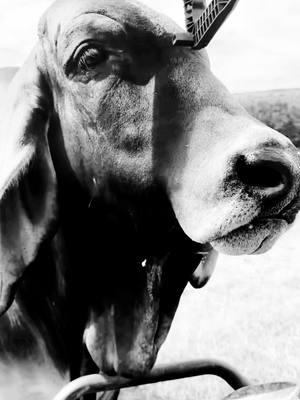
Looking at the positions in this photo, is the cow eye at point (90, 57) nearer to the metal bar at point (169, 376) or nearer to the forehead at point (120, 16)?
the forehead at point (120, 16)

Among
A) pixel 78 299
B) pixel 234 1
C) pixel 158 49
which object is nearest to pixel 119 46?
pixel 158 49

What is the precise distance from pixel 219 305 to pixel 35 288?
1.04m

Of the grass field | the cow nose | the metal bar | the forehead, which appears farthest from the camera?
the grass field

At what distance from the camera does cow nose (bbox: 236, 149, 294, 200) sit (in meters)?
0.65

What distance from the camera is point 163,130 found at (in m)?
0.73

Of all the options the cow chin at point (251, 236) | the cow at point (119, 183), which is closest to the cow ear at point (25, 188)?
the cow at point (119, 183)

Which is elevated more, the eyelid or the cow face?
the eyelid

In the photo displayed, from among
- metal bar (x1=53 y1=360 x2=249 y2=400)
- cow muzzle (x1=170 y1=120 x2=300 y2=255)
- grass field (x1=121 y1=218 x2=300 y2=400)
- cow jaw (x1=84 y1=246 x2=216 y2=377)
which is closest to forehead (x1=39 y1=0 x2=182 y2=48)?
cow muzzle (x1=170 y1=120 x2=300 y2=255)

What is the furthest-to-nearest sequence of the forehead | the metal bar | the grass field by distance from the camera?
the grass field < the metal bar < the forehead

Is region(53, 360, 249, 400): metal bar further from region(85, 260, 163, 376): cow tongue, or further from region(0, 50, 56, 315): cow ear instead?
region(0, 50, 56, 315): cow ear

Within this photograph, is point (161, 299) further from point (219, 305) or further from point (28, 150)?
point (219, 305)

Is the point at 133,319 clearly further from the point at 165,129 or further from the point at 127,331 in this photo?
the point at 165,129

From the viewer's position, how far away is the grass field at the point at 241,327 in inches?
63.3

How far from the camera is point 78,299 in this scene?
35.8 inches
